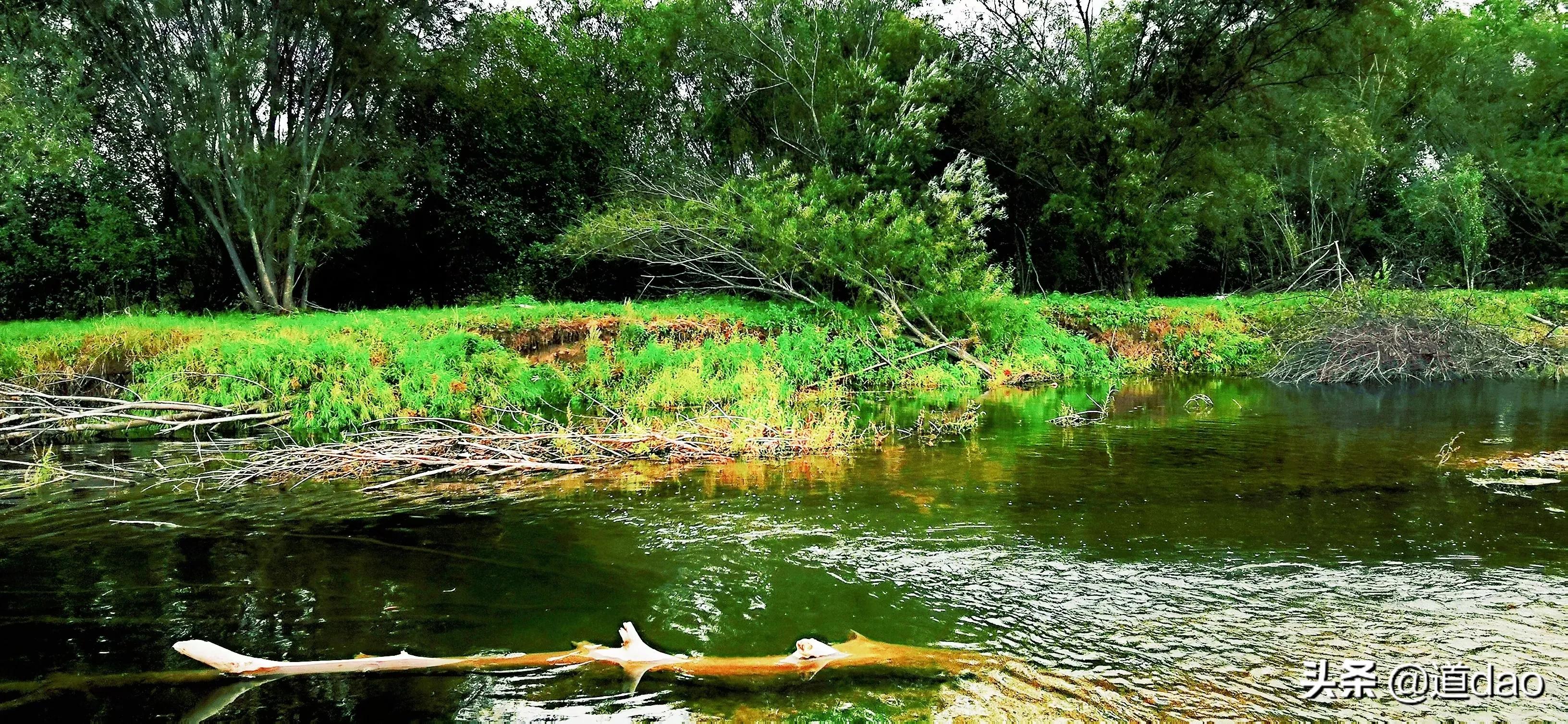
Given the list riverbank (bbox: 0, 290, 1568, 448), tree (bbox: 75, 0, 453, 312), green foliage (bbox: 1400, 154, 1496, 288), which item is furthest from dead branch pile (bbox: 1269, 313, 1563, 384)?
tree (bbox: 75, 0, 453, 312)

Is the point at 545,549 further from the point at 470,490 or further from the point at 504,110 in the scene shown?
the point at 504,110

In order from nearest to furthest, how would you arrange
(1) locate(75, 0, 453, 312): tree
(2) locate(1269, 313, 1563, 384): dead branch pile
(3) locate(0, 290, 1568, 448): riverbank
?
(3) locate(0, 290, 1568, 448): riverbank → (2) locate(1269, 313, 1563, 384): dead branch pile → (1) locate(75, 0, 453, 312): tree

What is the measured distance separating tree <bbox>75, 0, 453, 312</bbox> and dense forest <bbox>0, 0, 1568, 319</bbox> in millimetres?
82

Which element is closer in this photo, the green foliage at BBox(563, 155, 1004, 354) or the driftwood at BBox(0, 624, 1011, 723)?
the driftwood at BBox(0, 624, 1011, 723)

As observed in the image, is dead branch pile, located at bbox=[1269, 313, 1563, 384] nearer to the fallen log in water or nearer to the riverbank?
the riverbank

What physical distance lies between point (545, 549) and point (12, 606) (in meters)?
3.13

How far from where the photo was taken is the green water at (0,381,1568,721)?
3990mm

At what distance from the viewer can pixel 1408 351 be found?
1692 cm

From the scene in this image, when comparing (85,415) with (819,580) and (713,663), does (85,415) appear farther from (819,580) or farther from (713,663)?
(713,663)

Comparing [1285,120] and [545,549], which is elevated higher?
[1285,120]

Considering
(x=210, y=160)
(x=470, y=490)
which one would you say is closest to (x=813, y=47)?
(x=210, y=160)

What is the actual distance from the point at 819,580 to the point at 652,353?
1066 cm

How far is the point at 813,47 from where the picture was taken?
21.2 meters

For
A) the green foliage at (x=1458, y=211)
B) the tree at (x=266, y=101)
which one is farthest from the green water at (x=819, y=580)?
the green foliage at (x=1458, y=211)
